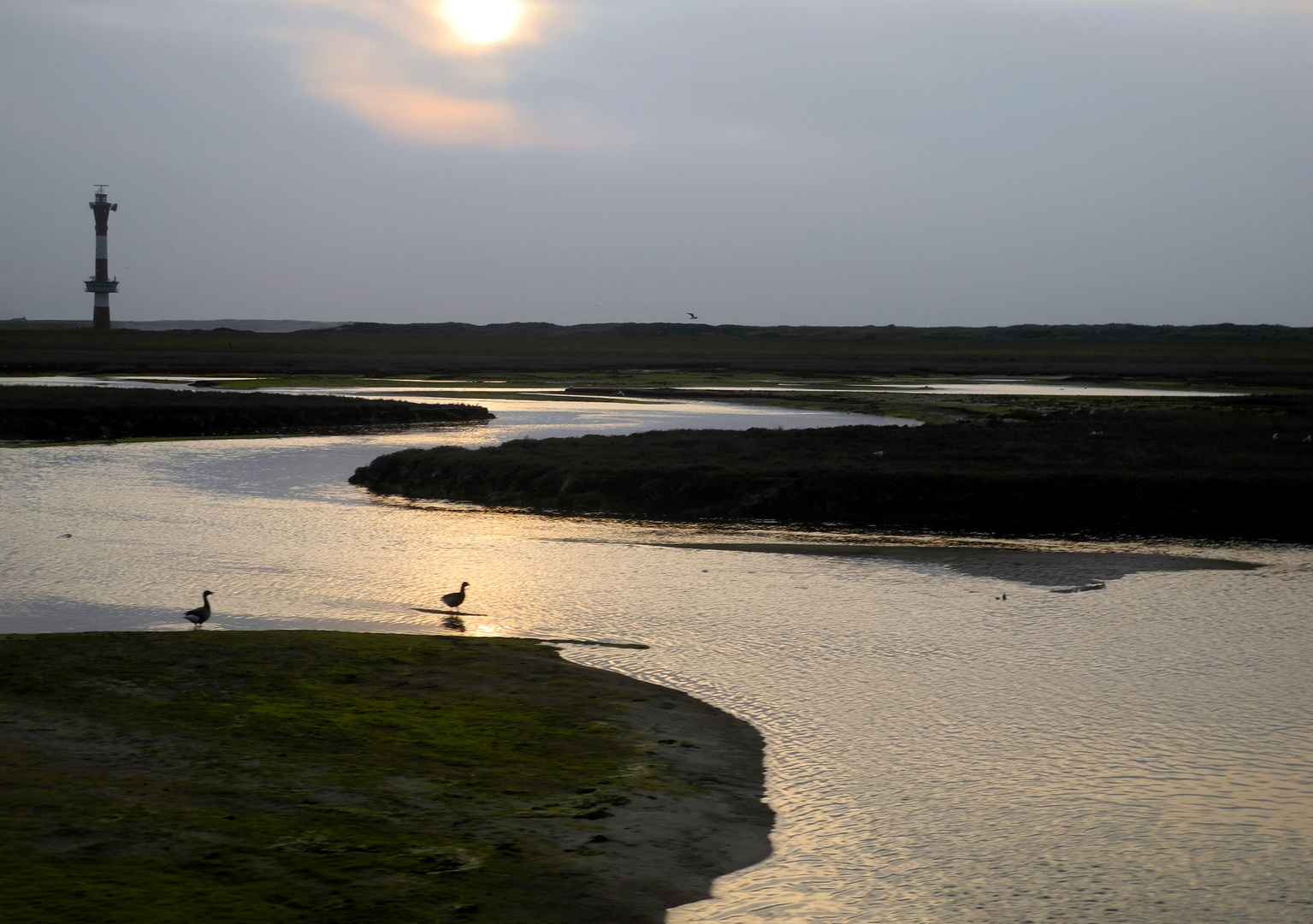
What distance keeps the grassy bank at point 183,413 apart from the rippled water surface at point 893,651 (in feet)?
51.8

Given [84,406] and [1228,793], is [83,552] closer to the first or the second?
[1228,793]

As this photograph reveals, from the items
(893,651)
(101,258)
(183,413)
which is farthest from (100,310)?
(893,651)

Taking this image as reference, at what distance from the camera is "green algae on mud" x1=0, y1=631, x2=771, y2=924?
9.05 meters

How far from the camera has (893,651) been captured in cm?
1753

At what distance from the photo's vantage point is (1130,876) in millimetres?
10211

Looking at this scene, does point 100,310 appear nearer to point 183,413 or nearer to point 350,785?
point 183,413

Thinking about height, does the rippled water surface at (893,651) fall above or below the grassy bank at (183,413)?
below

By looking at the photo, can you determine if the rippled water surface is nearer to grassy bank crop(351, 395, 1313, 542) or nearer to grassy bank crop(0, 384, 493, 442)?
grassy bank crop(351, 395, 1313, 542)

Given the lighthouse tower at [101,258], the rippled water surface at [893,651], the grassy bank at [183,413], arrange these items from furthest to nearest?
the lighthouse tower at [101,258] → the grassy bank at [183,413] → the rippled water surface at [893,651]

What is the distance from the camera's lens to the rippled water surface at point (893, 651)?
33.9ft

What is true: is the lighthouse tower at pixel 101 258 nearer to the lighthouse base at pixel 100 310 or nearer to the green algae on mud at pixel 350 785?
the lighthouse base at pixel 100 310

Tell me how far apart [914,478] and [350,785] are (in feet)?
72.4

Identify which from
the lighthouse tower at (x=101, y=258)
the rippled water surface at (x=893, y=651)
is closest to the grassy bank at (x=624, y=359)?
the lighthouse tower at (x=101, y=258)

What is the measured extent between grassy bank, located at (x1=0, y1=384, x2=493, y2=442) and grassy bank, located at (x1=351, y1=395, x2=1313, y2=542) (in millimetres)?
16672
